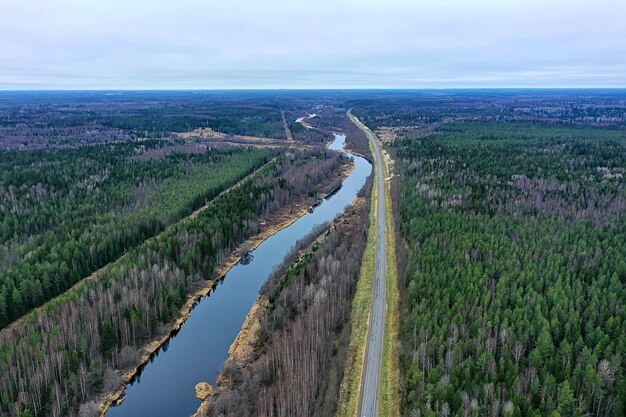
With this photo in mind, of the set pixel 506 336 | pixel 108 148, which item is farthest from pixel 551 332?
pixel 108 148

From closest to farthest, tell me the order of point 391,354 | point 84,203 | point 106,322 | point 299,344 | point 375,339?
point 299,344 < point 391,354 < point 106,322 < point 375,339 < point 84,203

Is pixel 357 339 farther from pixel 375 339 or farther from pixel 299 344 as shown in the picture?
pixel 299 344

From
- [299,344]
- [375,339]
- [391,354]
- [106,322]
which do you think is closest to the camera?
[299,344]

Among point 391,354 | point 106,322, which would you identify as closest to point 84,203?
point 106,322

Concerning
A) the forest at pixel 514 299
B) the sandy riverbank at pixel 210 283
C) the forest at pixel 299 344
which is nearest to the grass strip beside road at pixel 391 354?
the forest at pixel 514 299

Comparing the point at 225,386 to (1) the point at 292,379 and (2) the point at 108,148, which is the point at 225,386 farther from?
(2) the point at 108,148

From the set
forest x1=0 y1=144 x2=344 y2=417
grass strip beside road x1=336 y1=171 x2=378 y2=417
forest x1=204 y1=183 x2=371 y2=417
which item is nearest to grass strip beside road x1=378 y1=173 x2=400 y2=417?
grass strip beside road x1=336 y1=171 x2=378 y2=417
